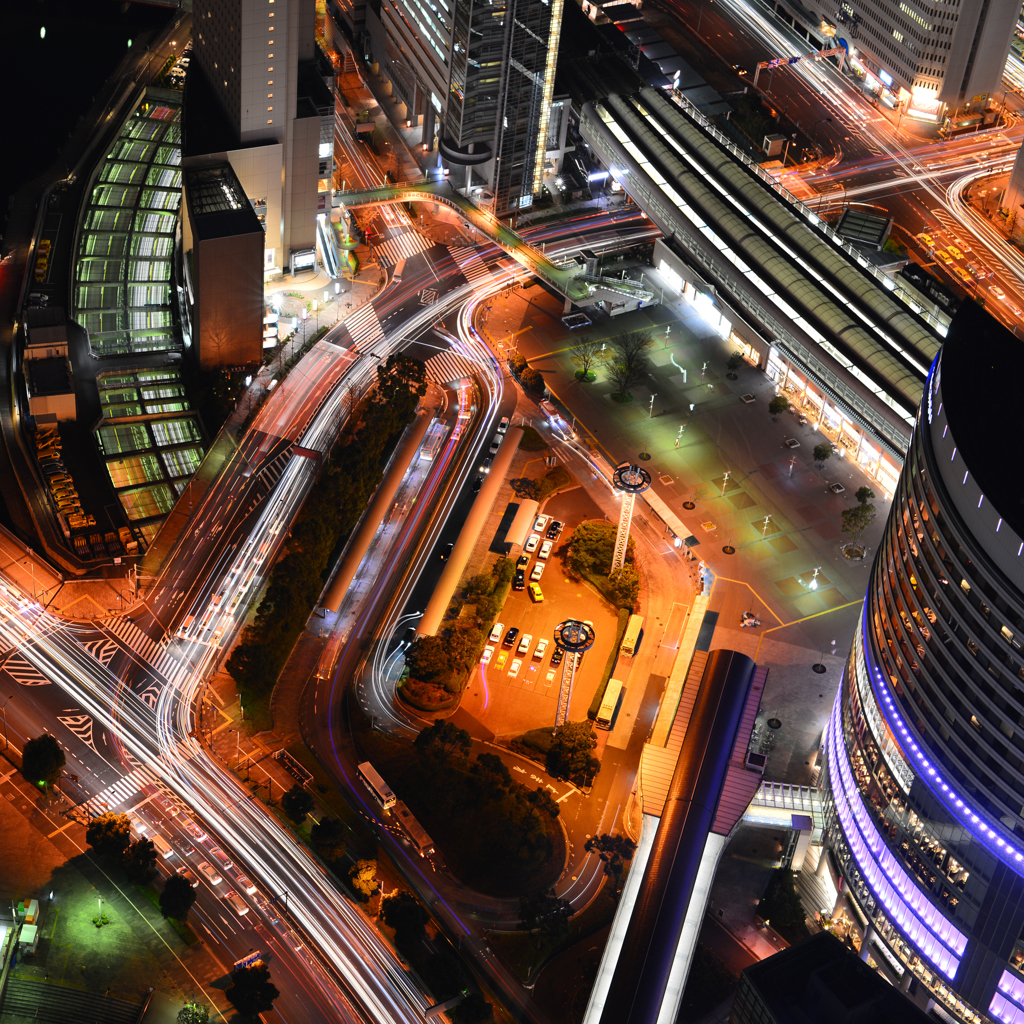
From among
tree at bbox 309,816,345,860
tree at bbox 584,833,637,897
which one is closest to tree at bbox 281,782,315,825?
tree at bbox 309,816,345,860

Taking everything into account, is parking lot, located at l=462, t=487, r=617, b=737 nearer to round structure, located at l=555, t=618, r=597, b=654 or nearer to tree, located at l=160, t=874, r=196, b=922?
round structure, located at l=555, t=618, r=597, b=654

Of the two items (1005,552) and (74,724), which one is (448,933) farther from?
(1005,552)

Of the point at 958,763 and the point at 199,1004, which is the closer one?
the point at 958,763

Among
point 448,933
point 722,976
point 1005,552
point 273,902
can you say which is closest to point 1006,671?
point 1005,552

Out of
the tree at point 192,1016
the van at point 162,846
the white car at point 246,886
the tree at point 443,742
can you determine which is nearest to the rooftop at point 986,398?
the tree at point 443,742

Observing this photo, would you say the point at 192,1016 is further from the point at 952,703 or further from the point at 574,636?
the point at 952,703

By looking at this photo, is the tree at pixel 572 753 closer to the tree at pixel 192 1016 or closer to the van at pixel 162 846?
the van at pixel 162 846

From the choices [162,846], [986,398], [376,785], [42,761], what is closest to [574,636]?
[376,785]
